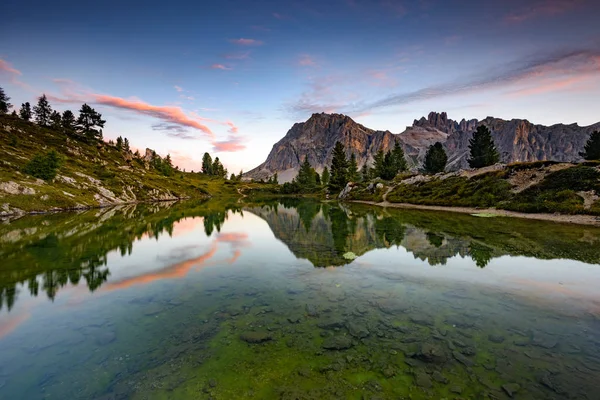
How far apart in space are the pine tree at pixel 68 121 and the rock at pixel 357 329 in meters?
204

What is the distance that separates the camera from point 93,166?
116 metres

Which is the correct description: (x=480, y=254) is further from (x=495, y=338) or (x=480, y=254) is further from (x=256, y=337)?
(x=256, y=337)

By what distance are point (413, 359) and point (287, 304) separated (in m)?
6.85

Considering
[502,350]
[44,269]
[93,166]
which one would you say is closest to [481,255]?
[502,350]

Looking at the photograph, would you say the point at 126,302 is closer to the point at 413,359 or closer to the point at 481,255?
the point at 413,359

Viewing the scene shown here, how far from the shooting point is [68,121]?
161375 millimetres

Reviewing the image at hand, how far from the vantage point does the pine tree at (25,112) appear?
6186 inches

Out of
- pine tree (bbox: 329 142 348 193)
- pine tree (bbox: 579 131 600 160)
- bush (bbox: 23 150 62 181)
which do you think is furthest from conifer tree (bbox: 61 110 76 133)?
pine tree (bbox: 579 131 600 160)

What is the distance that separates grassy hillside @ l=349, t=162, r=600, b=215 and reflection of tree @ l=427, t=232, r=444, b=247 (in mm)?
26222

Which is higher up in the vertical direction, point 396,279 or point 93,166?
point 93,166

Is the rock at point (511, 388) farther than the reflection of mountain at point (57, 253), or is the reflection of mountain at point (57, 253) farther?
the reflection of mountain at point (57, 253)

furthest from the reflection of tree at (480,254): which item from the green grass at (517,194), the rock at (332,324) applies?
the green grass at (517,194)

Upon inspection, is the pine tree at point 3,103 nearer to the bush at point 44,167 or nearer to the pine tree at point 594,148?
the bush at point 44,167

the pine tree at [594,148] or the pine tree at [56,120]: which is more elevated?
the pine tree at [56,120]
